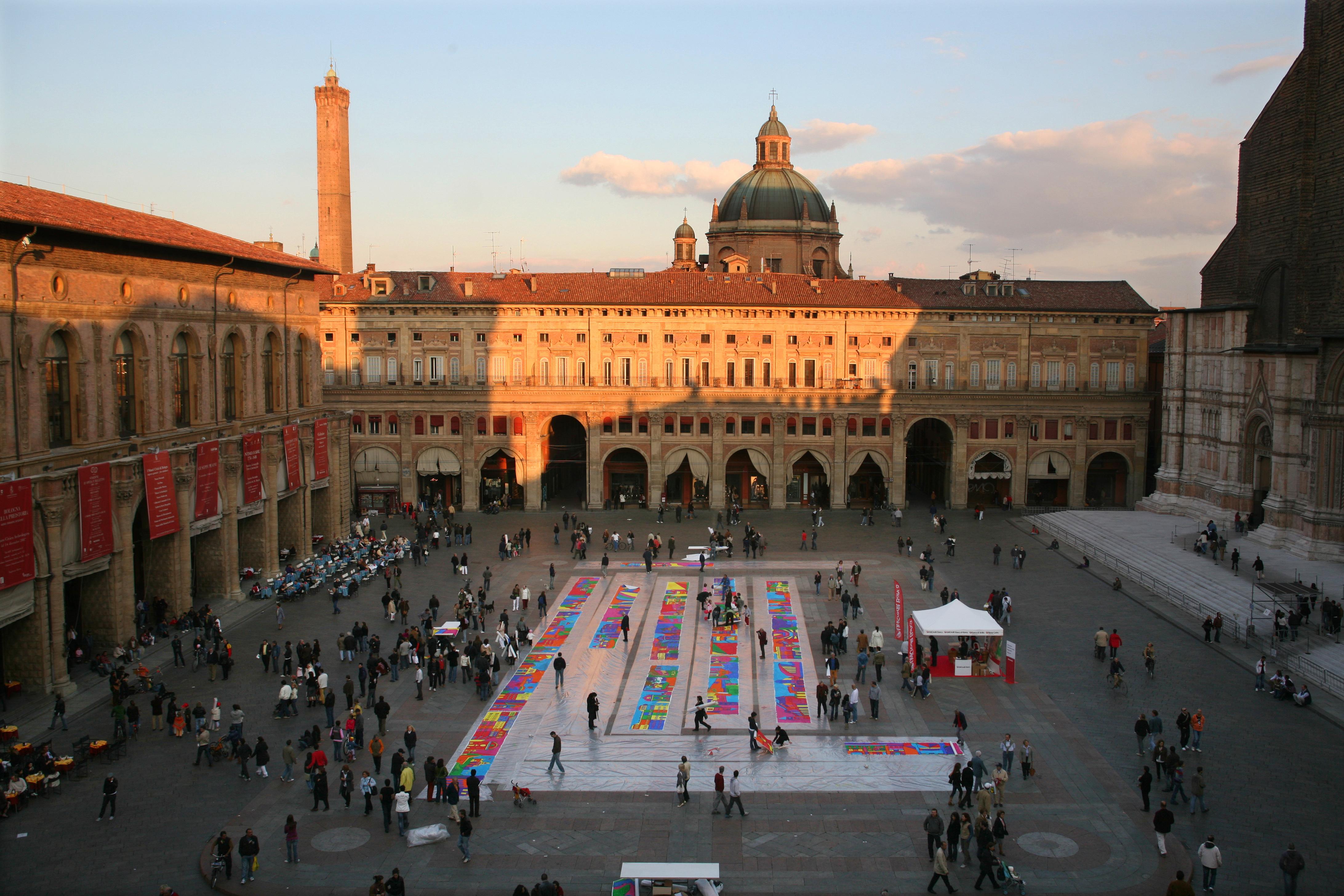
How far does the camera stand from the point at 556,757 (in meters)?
26.7

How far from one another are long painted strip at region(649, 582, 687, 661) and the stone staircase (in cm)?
1922

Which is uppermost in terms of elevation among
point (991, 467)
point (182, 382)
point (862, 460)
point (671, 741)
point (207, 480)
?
point (182, 382)

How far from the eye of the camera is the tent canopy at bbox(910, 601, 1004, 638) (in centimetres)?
3409

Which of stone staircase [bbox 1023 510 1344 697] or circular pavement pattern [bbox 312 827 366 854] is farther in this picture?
stone staircase [bbox 1023 510 1344 697]

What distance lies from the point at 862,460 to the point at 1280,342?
2500 cm

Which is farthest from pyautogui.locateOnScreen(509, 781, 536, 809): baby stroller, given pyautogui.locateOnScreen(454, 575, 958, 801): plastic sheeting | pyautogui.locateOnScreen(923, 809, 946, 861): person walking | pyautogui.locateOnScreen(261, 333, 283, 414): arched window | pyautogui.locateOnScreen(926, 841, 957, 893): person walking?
pyautogui.locateOnScreen(261, 333, 283, 414): arched window

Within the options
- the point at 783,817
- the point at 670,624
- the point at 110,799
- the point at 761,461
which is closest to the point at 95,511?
the point at 110,799

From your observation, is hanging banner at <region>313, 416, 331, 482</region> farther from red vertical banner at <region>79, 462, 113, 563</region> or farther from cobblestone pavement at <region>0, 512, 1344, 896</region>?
cobblestone pavement at <region>0, 512, 1344, 896</region>

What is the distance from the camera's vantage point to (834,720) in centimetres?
3053

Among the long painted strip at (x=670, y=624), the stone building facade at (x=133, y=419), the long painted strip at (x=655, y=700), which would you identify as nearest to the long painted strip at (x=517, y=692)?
the long painted strip at (x=670, y=624)

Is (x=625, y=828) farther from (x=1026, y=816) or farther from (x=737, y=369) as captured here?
(x=737, y=369)

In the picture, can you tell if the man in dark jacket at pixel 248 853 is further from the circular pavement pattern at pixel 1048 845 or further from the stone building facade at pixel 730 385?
the stone building facade at pixel 730 385

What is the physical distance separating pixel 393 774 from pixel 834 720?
40.4 feet

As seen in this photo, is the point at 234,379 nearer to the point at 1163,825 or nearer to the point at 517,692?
the point at 517,692
